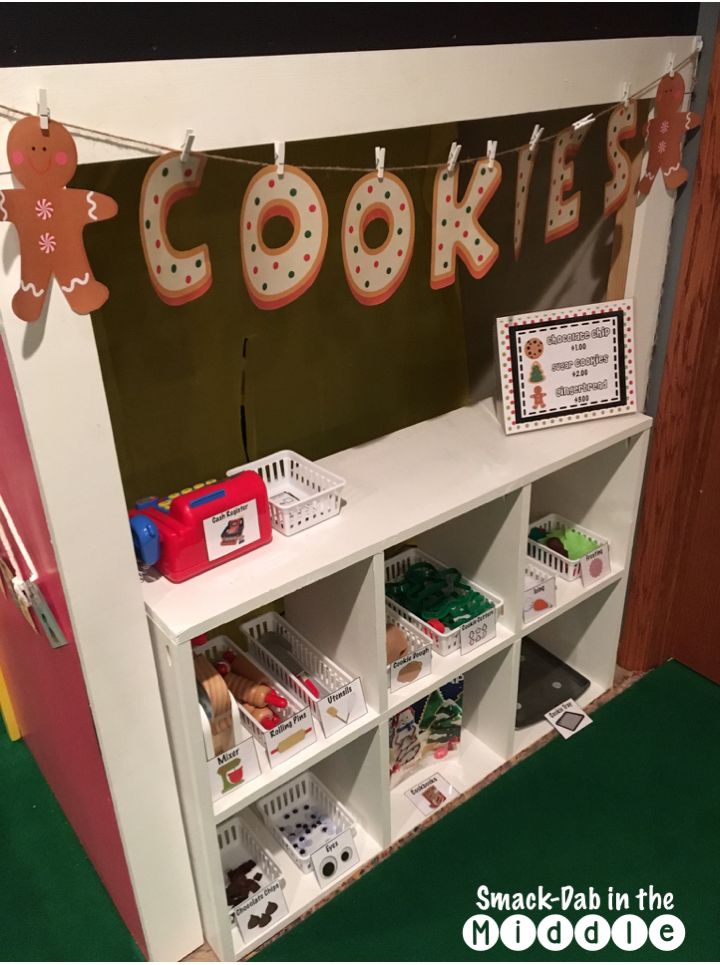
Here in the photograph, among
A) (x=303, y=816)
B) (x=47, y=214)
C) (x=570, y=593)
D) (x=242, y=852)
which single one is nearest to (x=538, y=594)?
(x=570, y=593)

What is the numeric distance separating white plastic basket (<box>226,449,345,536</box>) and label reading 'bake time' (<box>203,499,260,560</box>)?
57 millimetres

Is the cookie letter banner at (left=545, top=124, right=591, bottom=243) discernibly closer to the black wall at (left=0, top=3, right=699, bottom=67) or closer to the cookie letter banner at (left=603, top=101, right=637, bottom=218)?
the cookie letter banner at (left=603, top=101, right=637, bottom=218)

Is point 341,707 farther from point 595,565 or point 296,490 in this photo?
point 595,565

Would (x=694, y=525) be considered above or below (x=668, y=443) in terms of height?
below

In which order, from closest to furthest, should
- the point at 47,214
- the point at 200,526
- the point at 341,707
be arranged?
the point at 47,214, the point at 200,526, the point at 341,707

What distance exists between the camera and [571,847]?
1.68m

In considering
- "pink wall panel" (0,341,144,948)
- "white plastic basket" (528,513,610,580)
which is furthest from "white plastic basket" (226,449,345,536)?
"white plastic basket" (528,513,610,580)

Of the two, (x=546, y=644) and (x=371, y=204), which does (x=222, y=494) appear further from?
(x=546, y=644)

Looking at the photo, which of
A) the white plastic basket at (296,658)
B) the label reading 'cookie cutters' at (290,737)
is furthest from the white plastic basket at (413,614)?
the label reading 'cookie cutters' at (290,737)

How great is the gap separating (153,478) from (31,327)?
2.42 feet

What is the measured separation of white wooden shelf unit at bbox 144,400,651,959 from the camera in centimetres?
129

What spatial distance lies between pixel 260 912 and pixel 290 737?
1.26ft

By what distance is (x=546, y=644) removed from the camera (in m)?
2.17

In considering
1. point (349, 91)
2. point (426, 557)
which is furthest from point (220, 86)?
point (426, 557)
